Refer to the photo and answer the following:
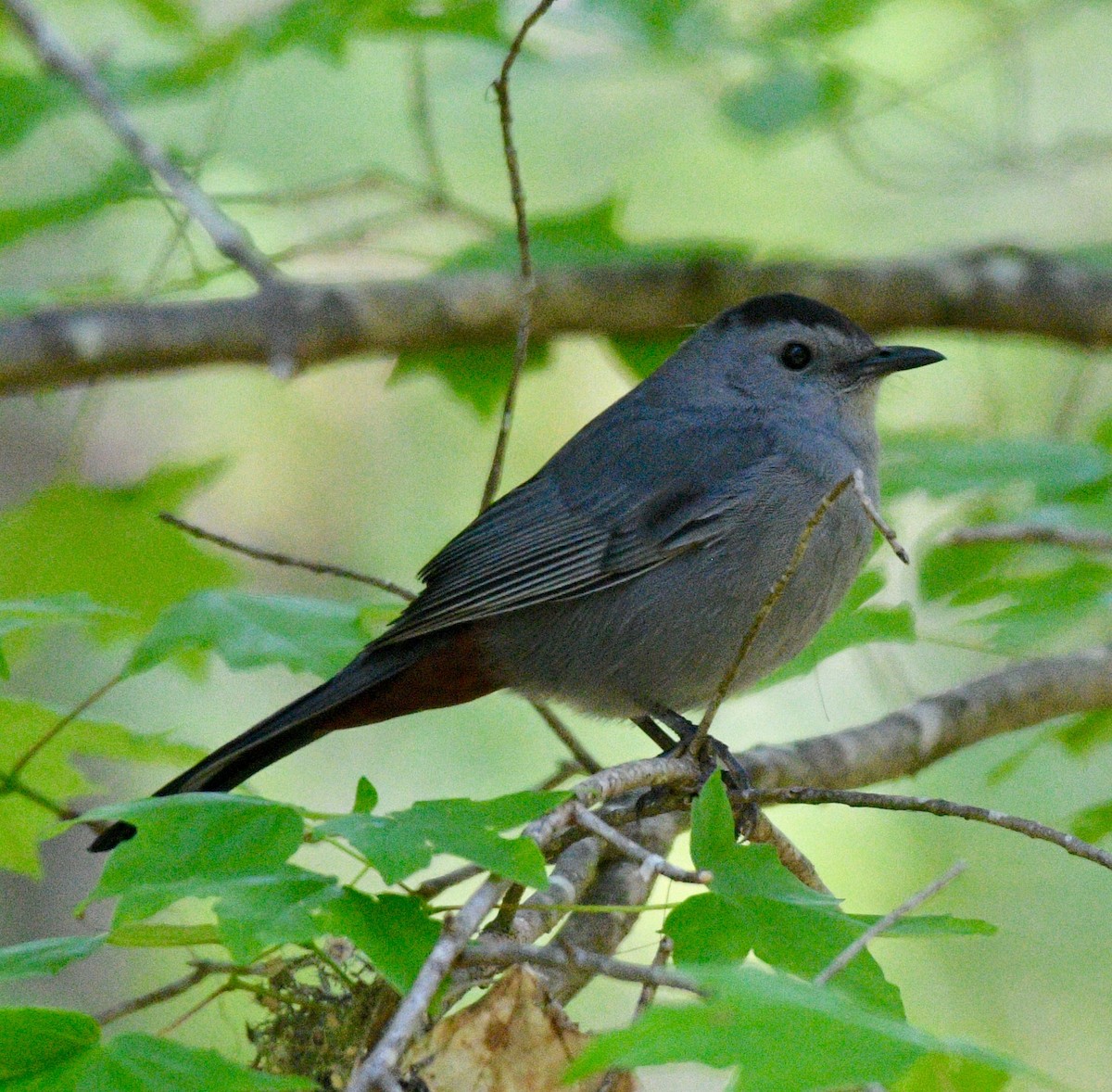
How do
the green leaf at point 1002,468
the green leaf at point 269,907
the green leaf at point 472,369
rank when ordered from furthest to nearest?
1. the green leaf at point 472,369
2. the green leaf at point 1002,468
3. the green leaf at point 269,907

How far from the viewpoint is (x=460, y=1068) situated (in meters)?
1.82

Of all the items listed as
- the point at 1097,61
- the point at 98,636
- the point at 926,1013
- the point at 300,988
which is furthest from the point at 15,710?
the point at 1097,61

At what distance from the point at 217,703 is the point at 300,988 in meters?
5.67

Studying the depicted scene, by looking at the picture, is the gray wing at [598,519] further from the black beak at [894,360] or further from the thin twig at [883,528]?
the thin twig at [883,528]

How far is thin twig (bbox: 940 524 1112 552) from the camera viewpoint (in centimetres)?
351

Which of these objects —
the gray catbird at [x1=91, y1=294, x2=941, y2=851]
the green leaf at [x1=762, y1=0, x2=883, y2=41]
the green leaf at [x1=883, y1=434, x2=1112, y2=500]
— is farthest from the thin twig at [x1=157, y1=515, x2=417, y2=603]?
the green leaf at [x1=762, y1=0, x2=883, y2=41]

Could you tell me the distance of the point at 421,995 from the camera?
5.38 ft

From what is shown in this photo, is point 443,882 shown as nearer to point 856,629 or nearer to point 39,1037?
point 39,1037

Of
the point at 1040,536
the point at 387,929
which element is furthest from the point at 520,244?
the point at 387,929

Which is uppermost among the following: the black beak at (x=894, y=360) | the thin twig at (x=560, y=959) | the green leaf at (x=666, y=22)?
the green leaf at (x=666, y=22)

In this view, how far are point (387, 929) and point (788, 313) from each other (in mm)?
2837

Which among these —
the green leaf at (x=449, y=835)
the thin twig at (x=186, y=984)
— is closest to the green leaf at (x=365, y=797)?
the green leaf at (x=449, y=835)

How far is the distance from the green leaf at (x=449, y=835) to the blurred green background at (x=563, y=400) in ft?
12.1

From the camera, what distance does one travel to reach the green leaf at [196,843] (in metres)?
1.82
